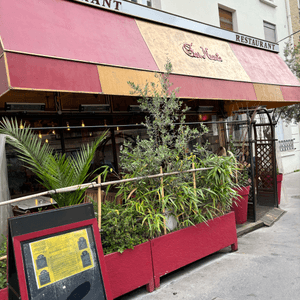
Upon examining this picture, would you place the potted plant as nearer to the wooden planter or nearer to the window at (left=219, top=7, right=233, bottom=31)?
the wooden planter

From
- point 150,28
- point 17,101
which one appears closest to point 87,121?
point 17,101

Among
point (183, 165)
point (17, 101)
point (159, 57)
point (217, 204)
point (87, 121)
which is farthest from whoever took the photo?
point (87, 121)

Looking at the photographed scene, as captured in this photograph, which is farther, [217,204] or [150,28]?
[150,28]

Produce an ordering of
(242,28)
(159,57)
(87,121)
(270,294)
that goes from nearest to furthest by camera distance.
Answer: (270,294) < (159,57) < (87,121) < (242,28)

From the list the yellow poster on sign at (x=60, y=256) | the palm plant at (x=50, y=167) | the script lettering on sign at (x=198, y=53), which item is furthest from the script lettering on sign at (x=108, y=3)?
the yellow poster on sign at (x=60, y=256)

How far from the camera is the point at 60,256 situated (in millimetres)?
2580

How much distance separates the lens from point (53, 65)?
429 centimetres

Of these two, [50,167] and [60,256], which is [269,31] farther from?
[60,256]

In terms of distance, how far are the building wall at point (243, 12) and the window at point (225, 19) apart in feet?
0.50

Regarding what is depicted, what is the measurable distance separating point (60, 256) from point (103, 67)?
3249 millimetres

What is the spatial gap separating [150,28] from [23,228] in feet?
17.3

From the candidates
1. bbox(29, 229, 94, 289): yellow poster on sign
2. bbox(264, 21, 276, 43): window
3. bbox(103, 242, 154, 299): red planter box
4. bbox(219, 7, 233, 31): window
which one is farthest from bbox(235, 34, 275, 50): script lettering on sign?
bbox(29, 229, 94, 289): yellow poster on sign

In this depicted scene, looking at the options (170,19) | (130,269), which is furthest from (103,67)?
(130,269)

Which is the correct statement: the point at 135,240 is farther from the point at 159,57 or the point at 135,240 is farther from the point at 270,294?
the point at 159,57
